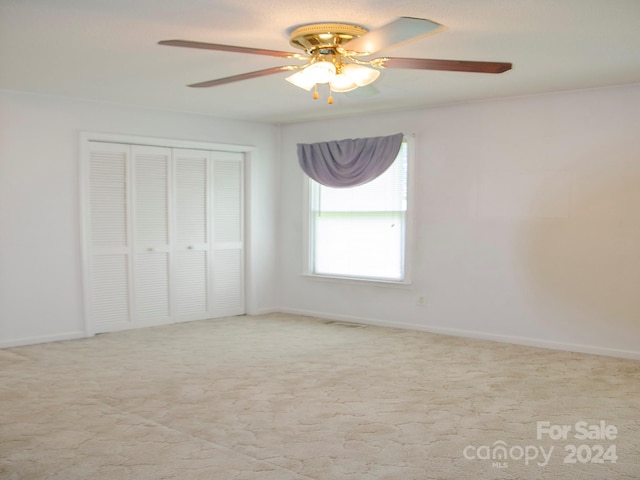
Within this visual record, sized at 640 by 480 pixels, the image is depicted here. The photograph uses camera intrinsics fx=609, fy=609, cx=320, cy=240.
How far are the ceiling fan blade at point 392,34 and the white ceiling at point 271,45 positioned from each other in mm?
168

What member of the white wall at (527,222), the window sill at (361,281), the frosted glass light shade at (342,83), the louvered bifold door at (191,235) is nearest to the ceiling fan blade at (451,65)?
the frosted glass light shade at (342,83)

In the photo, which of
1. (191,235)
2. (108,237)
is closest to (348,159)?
(191,235)

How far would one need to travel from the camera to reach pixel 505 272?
18.5ft

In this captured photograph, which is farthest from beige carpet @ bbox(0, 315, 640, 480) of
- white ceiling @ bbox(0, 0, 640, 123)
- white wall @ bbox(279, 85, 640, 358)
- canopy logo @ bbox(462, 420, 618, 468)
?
white ceiling @ bbox(0, 0, 640, 123)

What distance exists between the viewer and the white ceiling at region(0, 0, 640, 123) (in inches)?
123

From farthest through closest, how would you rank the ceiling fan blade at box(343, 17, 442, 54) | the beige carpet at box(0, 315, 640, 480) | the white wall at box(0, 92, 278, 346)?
the white wall at box(0, 92, 278, 346) → the beige carpet at box(0, 315, 640, 480) → the ceiling fan blade at box(343, 17, 442, 54)

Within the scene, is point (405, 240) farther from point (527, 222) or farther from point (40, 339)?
point (40, 339)

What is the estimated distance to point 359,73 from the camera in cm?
350

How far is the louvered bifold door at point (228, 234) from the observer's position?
6906mm

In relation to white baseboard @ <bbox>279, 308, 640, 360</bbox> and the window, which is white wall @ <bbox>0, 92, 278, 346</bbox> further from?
white baseboard @ <bbox>279, 308, 640, 360</bbox>

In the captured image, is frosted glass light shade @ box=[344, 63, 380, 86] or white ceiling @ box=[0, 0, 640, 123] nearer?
white ceiling @ box=[0, 0, 640, 123]

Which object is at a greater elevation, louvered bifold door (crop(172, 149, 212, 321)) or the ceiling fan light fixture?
the ceiling fan light fixture

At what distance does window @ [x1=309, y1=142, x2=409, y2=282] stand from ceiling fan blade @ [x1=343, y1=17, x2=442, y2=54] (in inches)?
122

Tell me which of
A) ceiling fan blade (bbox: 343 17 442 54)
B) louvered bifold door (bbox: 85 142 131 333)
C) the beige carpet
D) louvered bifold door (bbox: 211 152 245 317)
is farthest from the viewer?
louvered bifold door (bbox: 211 152 245 317)
